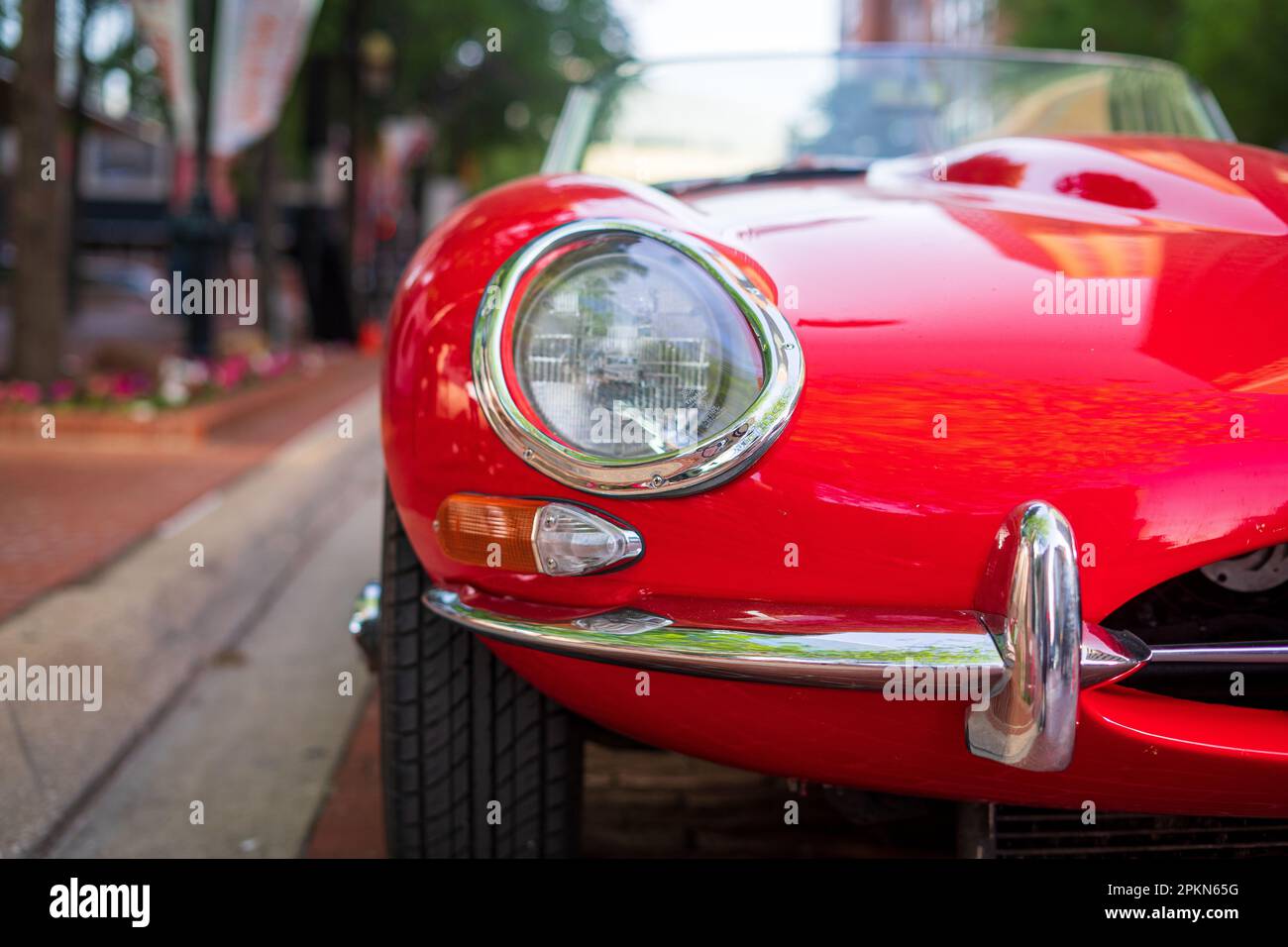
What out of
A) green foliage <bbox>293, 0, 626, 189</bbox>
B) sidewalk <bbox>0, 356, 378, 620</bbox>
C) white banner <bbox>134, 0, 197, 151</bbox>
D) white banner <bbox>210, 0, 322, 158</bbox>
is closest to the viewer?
sidewalk <bbox>0, 356, 378, 620</bbox>

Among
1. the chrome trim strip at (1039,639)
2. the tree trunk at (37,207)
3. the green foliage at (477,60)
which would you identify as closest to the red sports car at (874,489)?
the chrome trim strip at (1039,639)

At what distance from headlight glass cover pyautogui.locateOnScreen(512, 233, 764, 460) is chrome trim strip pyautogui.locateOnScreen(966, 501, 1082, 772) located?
31 centimetres

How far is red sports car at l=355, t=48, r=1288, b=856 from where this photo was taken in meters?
1.24

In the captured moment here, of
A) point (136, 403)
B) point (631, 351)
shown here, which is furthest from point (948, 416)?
point (136, 403)

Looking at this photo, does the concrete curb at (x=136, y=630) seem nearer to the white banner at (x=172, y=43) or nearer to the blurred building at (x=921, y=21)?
the white banner at (x=172, y=43)

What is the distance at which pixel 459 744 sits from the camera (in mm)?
1563

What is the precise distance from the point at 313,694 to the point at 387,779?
1.30 metres

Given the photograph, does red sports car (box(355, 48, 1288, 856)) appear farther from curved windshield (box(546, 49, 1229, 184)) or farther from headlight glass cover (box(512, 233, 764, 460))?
curved windshield (box(546, 49, 1229, 184))

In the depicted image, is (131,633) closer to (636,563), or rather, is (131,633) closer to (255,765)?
(255,765)

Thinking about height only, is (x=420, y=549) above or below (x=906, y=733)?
above

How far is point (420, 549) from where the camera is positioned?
1.46 metres

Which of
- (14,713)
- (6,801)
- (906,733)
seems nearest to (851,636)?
(906,733)

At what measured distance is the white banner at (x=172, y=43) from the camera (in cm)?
684

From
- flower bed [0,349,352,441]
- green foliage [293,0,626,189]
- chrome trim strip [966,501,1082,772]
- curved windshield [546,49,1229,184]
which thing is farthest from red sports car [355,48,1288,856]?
green foliage [293,0,626,189]
